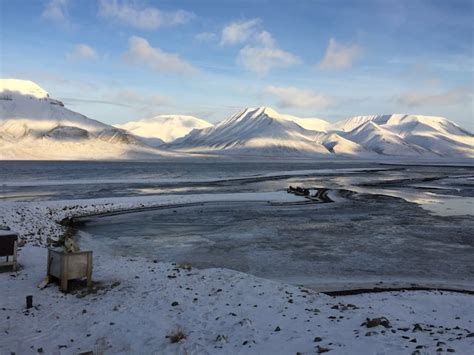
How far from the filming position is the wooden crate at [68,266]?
1351 centimetres

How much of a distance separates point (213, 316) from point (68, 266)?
4.51 metres

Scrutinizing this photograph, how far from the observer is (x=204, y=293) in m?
13.7

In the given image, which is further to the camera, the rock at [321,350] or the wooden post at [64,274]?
the wooden post at [64,274]

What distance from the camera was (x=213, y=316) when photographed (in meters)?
11.7

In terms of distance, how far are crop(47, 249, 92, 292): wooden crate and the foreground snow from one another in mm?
395

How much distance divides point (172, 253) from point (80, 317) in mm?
→ 9803

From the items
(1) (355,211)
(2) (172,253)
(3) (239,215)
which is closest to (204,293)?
(2) (172,253)

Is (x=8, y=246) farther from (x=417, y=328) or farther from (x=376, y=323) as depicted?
(x=417, y=328)

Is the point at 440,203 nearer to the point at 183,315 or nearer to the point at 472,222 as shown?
the point at 472,222

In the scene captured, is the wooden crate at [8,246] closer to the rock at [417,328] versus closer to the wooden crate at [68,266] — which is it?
the wooden crate at [68,266]

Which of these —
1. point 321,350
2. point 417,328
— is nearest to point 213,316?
point 321,350

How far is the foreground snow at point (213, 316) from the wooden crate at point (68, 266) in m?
0.40

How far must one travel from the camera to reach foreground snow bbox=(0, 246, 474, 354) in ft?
31.5

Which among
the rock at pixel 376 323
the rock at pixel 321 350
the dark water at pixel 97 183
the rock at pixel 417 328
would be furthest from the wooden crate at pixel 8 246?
the dark water at pixel 97 183
